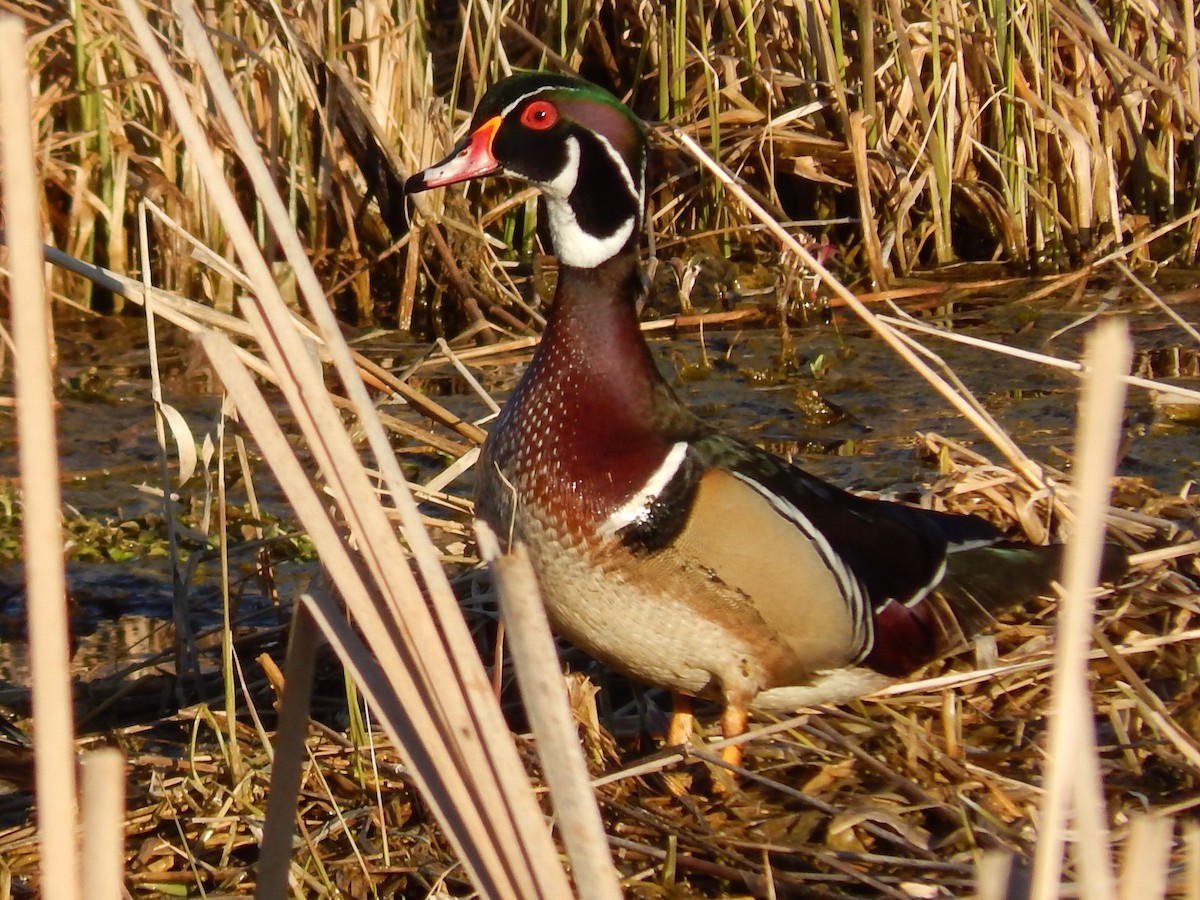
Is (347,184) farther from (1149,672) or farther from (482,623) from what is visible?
(1149,672)

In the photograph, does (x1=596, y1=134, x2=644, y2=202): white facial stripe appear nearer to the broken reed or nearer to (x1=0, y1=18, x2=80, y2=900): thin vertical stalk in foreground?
(x1=0, y1=18, x2=80, y2=900): thin vertical stalk in foreground

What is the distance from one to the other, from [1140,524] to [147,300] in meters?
2.06

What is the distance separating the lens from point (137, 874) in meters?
2.51

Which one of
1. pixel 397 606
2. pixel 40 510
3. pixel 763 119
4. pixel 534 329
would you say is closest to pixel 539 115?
pixel 397 606

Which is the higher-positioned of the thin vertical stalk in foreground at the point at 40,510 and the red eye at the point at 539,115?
the red eye at the point at 539,115

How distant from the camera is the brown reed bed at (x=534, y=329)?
1314 millimetres

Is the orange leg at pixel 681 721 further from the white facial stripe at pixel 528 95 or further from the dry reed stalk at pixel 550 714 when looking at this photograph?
the dry reed stalk at pixel 550 714

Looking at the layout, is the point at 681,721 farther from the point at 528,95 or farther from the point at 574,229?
the point at 528,95

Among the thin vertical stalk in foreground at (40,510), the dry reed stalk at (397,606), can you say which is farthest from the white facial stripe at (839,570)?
the thin vertical stalk in foreground at (40,510)

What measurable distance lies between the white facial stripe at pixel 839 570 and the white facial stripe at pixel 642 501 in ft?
0.51

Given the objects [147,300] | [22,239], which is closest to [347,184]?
[147,300]

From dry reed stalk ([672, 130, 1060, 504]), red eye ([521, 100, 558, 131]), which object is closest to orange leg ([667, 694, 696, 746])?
dry reed stalk ([672, 130, 1060, 504])

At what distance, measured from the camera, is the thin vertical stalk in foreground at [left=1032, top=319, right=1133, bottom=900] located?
38.2 inches

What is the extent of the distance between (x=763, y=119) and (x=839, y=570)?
2.89 meters
